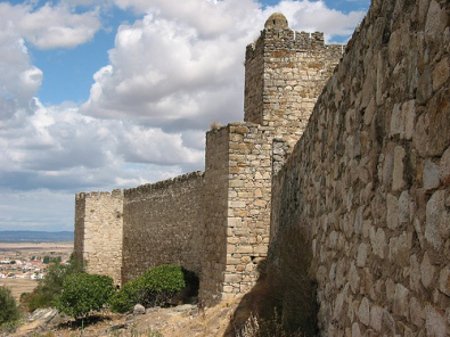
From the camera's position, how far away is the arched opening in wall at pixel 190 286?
57.8 ft

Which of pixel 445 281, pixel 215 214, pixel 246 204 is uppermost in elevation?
pixel 246 204

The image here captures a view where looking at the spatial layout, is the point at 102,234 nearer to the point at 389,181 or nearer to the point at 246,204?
the point at 246,204

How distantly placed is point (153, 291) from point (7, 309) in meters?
10.8

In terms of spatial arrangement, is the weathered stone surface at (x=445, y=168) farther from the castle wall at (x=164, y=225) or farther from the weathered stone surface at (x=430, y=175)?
the castle wall at (x=164, y=225)

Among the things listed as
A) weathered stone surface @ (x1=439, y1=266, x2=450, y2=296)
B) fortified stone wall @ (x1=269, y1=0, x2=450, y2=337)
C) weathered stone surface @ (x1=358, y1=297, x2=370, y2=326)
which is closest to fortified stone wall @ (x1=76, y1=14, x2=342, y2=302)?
fortified stone wall @ (x1=269, y1=0, x2=450, y2=337)

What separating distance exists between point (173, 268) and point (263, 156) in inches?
274

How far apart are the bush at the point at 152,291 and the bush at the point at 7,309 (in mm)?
9159

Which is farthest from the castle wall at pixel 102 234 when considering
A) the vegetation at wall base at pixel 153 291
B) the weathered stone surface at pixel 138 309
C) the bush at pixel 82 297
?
the weathered stone surface at pixel 138 309

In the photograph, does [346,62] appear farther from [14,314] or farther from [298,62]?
[14,314]

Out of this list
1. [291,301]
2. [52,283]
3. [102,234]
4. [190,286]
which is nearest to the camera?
[291,301]

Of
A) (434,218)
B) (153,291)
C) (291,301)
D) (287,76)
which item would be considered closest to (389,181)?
(434,218)

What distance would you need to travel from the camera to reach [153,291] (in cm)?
1753

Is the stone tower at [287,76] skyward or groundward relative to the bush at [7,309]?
skyward

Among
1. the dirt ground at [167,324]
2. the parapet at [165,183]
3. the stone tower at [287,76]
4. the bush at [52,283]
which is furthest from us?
the bush at [52,283]
